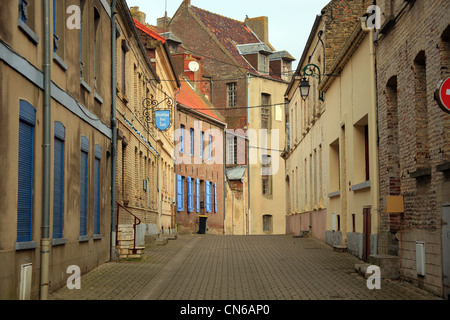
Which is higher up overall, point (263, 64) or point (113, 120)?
point (263, 64)

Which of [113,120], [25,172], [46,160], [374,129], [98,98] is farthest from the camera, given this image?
[113,120]

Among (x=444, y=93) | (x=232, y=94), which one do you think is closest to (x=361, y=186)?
(x=444, y=93)

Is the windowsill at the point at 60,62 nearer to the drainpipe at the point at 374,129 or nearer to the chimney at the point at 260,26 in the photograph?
the drainpipe at the point at 374,129

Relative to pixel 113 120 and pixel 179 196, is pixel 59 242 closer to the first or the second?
pixel 113 120

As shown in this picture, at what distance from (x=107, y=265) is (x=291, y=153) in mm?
23983

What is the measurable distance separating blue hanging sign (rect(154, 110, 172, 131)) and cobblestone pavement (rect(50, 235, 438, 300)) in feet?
24.8

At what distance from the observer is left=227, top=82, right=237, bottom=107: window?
57.9 metres

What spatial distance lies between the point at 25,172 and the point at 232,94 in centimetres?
4791

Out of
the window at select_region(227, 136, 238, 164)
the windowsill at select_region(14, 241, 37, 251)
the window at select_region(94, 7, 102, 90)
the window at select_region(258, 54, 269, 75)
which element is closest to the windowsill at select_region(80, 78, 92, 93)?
the window at select_region(94, 7, 102, 90)

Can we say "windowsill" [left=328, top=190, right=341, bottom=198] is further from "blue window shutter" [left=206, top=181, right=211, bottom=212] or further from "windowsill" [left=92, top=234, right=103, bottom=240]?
"blue window shutter" [left=206, top=181, right=211, bottom=212]

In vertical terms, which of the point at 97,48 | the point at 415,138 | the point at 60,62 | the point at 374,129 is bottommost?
the point at 415,138

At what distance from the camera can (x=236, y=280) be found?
14.0 m

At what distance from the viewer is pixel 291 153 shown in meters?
40.2
